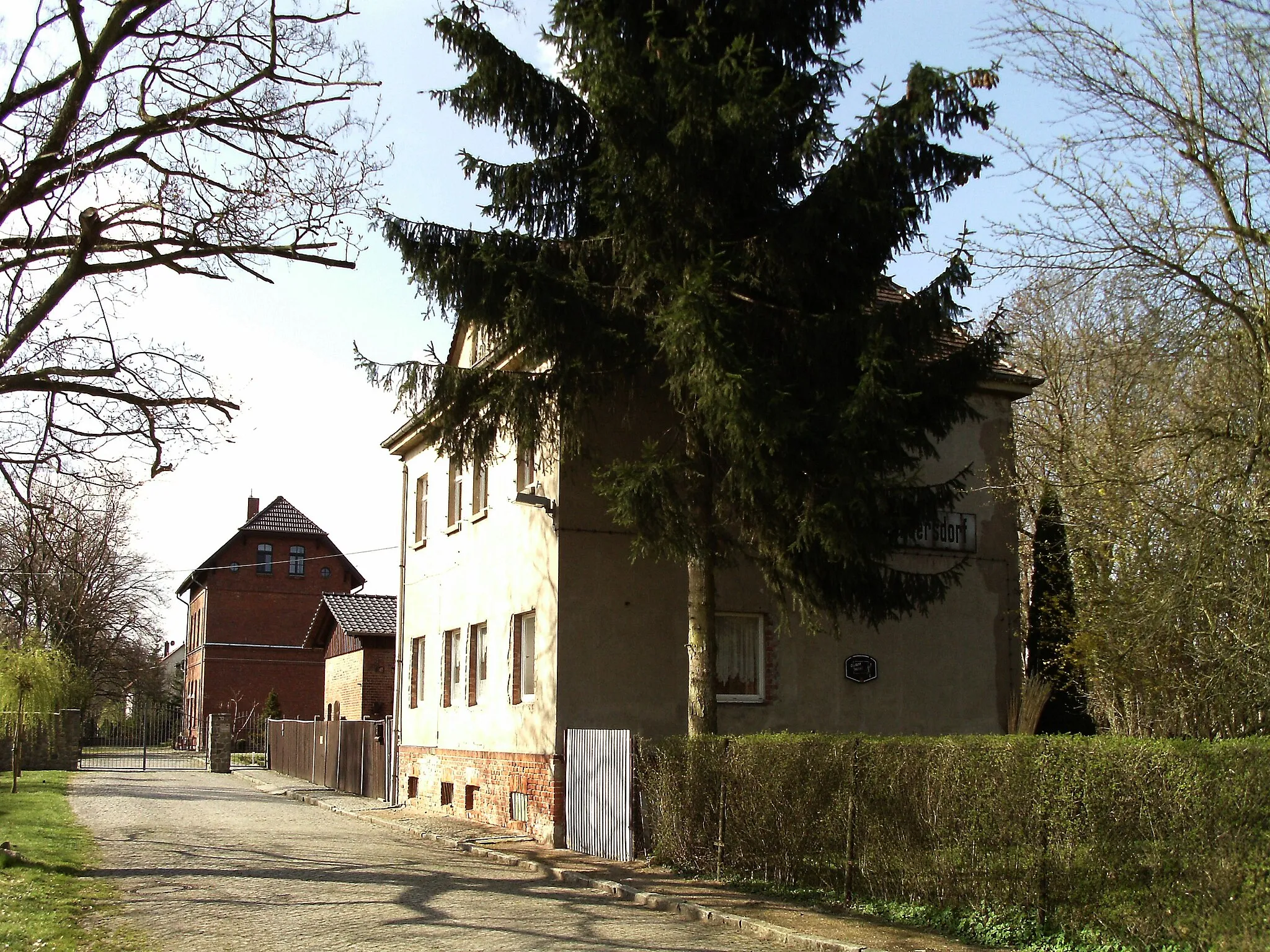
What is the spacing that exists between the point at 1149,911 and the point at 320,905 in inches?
296

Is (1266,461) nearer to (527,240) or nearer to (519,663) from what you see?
(527,240)

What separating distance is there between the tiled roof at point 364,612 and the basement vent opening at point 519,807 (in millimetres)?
21707

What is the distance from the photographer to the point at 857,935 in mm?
10406

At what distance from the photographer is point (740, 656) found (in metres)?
17.9

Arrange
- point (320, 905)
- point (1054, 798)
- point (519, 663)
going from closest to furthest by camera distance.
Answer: point (1054, 798), point (320, 905), point (519, 663)

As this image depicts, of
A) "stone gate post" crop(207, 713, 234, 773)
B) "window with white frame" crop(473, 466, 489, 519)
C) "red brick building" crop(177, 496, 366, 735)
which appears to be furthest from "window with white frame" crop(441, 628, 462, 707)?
"red brick building" crop(177, 496, 366, 735)

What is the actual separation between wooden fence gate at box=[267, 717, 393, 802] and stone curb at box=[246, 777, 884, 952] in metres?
7.28

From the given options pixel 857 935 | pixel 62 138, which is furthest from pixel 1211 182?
pixel 62 138

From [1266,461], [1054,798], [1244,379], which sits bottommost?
[1054,798]

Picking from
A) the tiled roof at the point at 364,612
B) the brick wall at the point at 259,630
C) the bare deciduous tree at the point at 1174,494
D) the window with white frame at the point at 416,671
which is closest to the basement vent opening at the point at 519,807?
the window with white frame at the point at 416,671

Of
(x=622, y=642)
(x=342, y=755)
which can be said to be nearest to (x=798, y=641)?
(x=622, y=642)

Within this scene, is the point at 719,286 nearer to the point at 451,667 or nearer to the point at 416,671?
the point at 451,667

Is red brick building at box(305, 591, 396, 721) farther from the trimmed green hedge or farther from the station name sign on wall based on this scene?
the trimmed green hedge

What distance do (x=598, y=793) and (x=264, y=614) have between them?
49.4m
